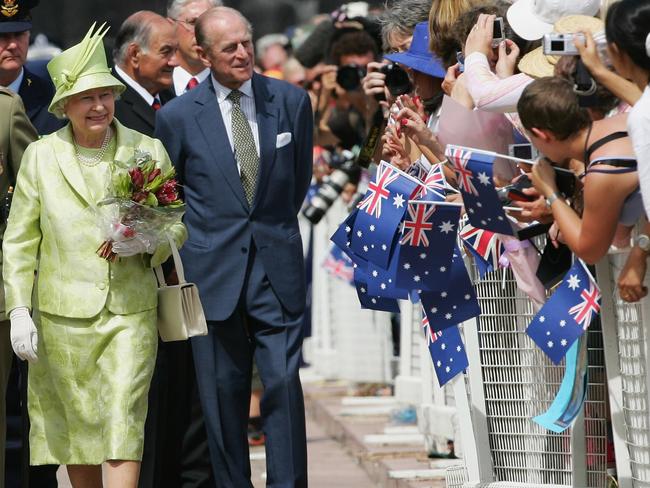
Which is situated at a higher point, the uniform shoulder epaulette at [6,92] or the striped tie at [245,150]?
the uniform shoulder epaulette at [6,92]

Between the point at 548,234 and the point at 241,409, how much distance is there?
201 centimetres

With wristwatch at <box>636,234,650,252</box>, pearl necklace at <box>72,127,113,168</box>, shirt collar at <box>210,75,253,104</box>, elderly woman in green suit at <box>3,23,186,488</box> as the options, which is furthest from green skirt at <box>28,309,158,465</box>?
wristwatch at <box>636,234,650,252</box>

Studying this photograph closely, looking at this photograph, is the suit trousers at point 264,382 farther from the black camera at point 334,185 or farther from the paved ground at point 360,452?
the black camera at point 334,185

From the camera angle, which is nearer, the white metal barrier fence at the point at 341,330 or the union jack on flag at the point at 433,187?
the union jack on flag at the point at 433,187

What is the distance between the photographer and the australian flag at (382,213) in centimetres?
642

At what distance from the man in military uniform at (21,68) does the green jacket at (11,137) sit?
667mm

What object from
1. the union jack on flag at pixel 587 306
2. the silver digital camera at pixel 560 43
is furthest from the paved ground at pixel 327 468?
the silver digital camera at pixel 560 43

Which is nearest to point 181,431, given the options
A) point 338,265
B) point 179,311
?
point 179,311

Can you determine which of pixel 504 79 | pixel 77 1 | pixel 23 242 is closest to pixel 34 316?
pixel 23 242

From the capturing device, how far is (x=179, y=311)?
22.9 ft

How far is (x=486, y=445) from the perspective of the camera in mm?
6812

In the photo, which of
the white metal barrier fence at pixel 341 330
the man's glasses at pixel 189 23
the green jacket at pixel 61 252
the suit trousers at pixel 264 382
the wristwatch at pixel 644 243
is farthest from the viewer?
the white metal barrier fence at pixel 341 330

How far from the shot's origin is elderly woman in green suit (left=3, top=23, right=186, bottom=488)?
269 inches

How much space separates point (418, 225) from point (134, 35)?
8.73ft
